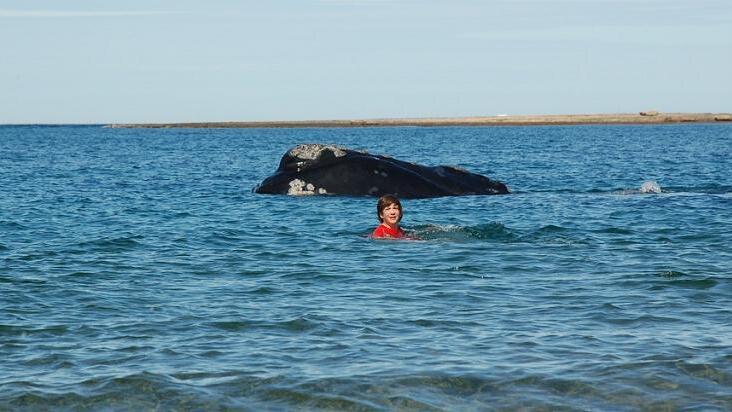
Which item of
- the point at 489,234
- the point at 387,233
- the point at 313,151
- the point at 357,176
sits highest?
the point at 313,151

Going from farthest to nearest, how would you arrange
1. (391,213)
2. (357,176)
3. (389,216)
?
(357,176)
(389,216)
(391,213)

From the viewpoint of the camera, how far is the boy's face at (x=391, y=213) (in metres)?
18.4

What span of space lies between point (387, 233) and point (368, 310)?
21.4 ft

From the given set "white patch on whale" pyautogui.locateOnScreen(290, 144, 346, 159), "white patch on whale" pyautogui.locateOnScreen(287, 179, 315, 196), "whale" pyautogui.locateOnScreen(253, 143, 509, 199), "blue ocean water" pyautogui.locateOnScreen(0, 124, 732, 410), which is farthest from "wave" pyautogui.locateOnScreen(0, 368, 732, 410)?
"white patch on whale" pyautogui.locateOnScreen(287, 179, 315, 196)

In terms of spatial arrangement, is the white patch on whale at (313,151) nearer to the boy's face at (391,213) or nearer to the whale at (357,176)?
the whale at (357,176)

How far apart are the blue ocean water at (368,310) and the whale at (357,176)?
1.75 metres

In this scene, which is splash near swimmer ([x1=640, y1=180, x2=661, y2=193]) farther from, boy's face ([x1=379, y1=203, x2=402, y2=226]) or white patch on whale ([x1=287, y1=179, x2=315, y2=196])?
boy's face ([x1=379, y1=203, x2=402, y2=226])

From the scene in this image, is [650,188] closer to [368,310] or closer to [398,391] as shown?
[368,310]

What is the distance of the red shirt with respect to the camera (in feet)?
63.7

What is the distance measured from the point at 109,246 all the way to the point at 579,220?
1011 centimetres

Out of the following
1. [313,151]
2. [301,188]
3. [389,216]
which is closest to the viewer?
[389,216]

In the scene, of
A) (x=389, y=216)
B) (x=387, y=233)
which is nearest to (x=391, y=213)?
(x=389, y=216)

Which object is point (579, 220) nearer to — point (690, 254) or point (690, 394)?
point (690, 254)

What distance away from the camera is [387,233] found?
19.5m
